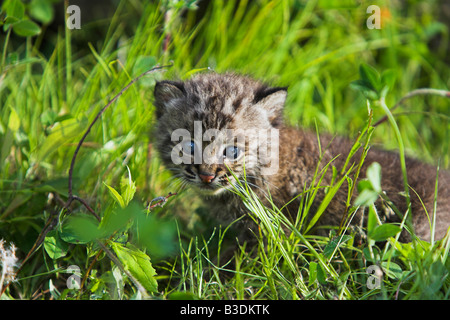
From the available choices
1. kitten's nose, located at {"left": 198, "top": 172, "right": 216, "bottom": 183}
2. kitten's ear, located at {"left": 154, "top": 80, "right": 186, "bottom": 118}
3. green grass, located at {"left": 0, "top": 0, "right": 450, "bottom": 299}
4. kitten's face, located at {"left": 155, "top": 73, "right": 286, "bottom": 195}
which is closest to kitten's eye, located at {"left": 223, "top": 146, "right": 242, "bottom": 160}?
kitten's face, located at {"left": 155, "top": 73, "right": 286, "bottom": 195}

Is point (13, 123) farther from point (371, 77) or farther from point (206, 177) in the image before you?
point (371, 77)

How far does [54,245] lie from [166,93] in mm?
1067

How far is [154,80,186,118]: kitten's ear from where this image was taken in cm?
280

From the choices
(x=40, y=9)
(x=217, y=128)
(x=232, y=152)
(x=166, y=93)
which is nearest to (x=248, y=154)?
(x=232, y=152)

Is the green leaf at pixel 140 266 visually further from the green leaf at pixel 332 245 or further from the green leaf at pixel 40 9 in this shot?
the green leaf at pixel 40 9

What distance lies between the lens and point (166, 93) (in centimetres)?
288

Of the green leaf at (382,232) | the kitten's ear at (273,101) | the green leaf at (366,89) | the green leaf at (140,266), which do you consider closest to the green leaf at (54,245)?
the green leaf at (140,266)

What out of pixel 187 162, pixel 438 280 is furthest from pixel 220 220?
pixel 438 280

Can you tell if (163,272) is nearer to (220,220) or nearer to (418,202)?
(220,220)

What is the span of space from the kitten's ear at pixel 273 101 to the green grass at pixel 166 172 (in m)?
0.45

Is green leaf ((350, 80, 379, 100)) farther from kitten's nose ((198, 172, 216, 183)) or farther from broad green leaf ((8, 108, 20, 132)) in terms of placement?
broad green leaf ((8, 108, 20, 132))

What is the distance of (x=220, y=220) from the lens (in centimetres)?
303
